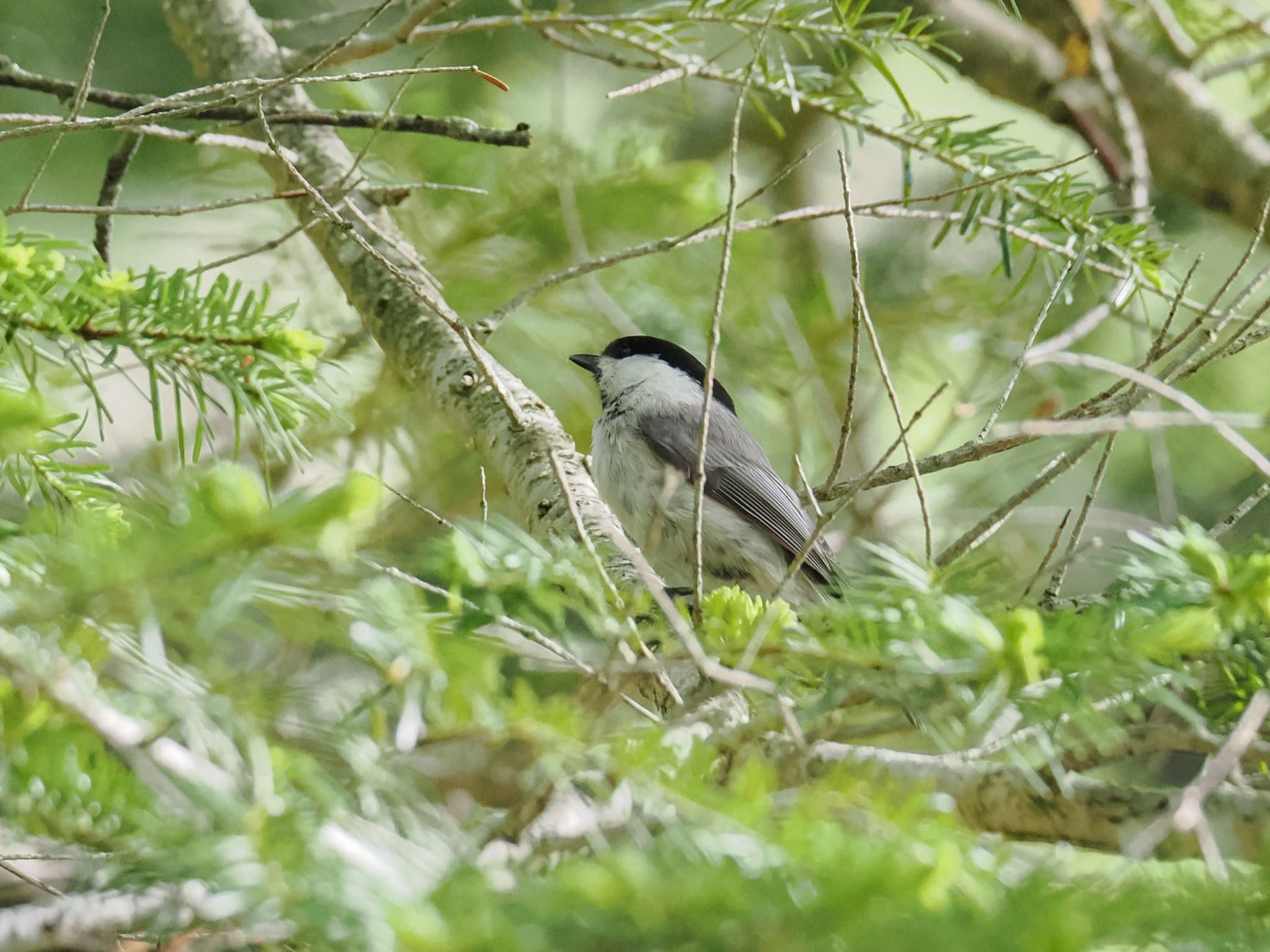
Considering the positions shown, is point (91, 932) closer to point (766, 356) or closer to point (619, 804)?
point (619, 804)

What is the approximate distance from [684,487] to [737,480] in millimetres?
119

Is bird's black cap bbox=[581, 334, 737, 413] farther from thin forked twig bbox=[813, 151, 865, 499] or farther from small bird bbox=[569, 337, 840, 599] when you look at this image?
thin forked twig bbox=[813, 151, 865, 499]

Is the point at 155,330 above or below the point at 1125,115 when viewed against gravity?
below

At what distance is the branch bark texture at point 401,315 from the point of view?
63.8 inches

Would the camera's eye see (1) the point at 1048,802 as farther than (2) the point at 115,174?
No

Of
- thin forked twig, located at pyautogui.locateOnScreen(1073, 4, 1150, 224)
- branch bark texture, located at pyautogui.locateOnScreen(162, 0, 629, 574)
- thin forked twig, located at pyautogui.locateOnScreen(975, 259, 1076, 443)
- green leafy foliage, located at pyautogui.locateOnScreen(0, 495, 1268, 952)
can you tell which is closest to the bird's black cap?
branch bark texture, located at pyautogui.locateOnScreen(162, 0, 629, 574)

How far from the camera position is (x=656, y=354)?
8.09 feet

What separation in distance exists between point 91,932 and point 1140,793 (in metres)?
0.85

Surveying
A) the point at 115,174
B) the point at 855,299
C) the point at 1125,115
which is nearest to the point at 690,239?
the point at 855,299

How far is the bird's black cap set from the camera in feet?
→ 8.02

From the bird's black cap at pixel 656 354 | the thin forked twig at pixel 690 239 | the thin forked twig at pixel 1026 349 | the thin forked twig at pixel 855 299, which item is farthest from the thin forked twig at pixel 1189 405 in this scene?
the bird's black cap at pixel 656 354

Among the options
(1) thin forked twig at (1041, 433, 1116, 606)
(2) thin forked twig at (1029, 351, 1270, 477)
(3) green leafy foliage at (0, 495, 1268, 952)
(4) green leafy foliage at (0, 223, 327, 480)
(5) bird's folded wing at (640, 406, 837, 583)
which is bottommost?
(5) bird's folded wing at (640, 406, 837, 583)

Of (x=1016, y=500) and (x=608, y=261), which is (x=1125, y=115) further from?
(x=1016, y=500)

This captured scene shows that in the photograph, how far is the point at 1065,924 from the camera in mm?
437
